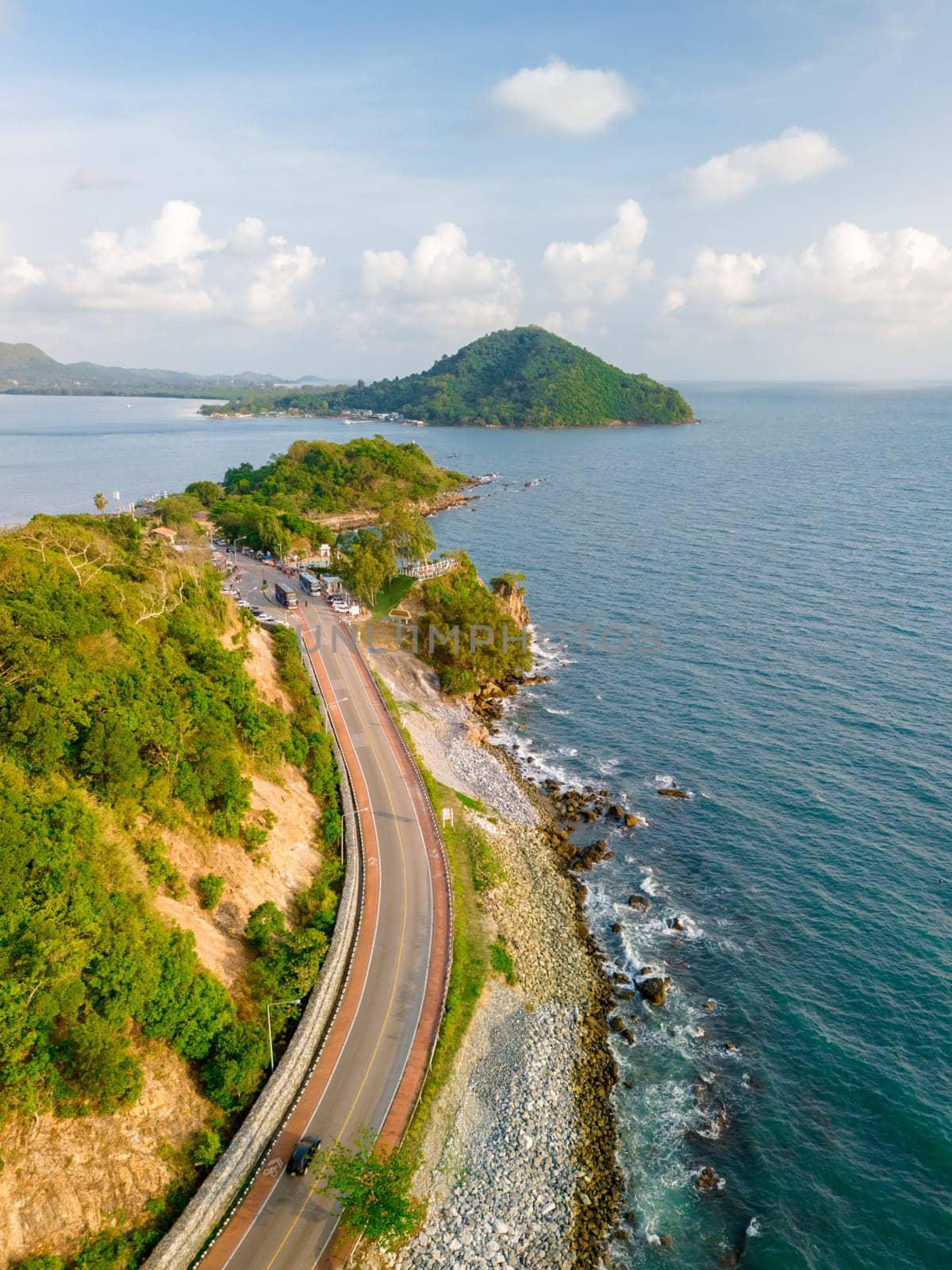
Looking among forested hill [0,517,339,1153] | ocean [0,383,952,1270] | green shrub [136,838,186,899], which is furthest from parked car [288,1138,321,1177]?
green shrub [136,838,186,899]

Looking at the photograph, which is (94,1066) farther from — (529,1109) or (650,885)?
(650,885)

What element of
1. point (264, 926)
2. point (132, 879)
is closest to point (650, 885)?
point (264, 926)

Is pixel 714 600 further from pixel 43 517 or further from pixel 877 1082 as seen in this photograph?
pixel 43 517

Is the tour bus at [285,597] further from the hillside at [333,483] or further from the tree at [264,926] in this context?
the tree at [264,926]

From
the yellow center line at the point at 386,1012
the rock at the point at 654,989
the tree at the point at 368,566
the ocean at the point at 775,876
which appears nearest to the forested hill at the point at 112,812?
the yellow center line at the point at 386,1012

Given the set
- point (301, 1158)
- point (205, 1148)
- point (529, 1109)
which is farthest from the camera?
point (529, 1109)

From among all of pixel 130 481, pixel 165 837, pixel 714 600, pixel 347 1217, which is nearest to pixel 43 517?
pixel 165 837
